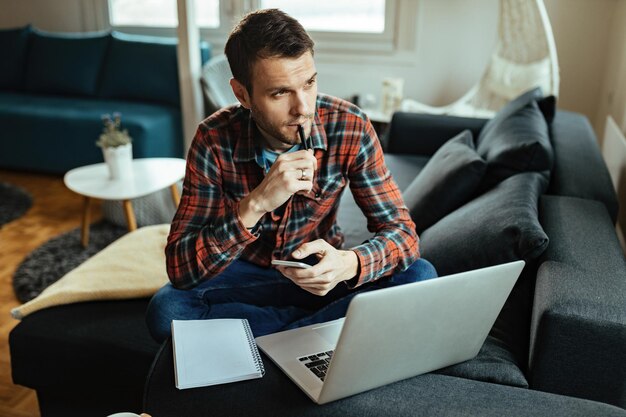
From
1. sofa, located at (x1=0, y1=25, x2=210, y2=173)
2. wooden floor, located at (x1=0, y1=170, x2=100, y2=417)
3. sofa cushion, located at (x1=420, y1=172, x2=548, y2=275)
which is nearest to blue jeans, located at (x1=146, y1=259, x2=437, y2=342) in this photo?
sofa cushion, located at (x1=420, y1=172, x2=548, y2=275)

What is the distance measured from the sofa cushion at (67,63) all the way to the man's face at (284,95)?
3196 mm

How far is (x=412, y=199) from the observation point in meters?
1.98

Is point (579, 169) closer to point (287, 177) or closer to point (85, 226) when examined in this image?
point (287, 177)

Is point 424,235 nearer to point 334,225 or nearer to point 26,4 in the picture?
point 334,225

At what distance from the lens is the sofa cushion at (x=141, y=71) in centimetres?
394

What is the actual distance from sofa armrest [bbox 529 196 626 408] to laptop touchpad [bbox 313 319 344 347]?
14.6 inches

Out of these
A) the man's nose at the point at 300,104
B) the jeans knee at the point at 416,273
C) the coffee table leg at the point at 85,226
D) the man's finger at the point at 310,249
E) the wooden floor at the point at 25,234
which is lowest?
the wooden floor at the point at 25,234

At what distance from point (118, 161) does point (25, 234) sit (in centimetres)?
64

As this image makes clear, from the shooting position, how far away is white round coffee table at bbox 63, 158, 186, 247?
8.48 feet

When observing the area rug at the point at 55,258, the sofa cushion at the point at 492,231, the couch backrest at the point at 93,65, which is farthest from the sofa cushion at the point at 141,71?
the sofa cushion at the point at 492,231

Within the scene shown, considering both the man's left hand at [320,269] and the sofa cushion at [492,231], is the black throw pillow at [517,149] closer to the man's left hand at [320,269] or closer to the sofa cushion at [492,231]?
the sofa cushion at [492,231]

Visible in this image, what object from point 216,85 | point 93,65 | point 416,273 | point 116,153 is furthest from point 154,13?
point 416,273

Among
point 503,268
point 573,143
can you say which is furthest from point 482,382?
point 573,143

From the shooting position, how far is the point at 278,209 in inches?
53.9
